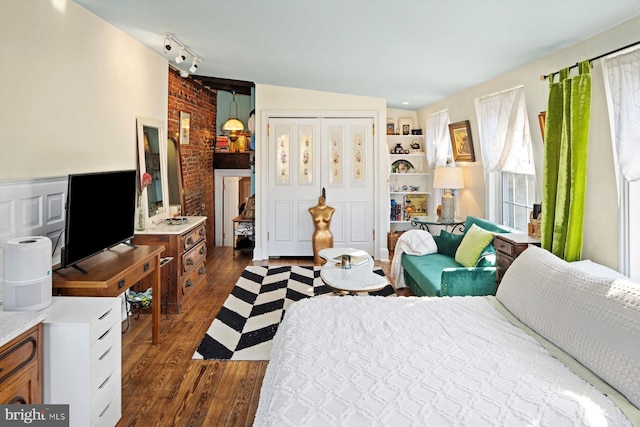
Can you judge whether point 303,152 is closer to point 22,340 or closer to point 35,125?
point 35,125

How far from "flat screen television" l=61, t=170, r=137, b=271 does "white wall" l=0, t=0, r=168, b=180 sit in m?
0.31

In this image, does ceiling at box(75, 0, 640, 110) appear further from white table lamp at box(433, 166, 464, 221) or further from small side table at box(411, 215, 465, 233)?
small side table at box(411, 215, 465, 233)

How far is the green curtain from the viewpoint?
9.39ft

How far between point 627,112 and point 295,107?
4.48m

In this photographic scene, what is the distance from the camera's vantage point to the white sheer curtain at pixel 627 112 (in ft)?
8.13

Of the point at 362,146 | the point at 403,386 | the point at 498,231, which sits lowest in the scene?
the point at 403,386

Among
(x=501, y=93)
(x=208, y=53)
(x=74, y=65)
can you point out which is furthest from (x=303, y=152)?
(x=74, y=65)

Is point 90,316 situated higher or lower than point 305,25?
lower

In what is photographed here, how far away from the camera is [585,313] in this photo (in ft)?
6.15

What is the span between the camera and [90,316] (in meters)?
2.10

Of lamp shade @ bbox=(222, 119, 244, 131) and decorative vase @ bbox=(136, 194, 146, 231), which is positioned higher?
lamp shade @ bbox=(222, 119, 244, 131)

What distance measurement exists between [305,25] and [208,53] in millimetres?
1755

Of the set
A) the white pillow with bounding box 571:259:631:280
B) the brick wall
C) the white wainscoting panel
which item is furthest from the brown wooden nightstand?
the brick wall

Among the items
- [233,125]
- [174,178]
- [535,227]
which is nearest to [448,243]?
[535,227]
